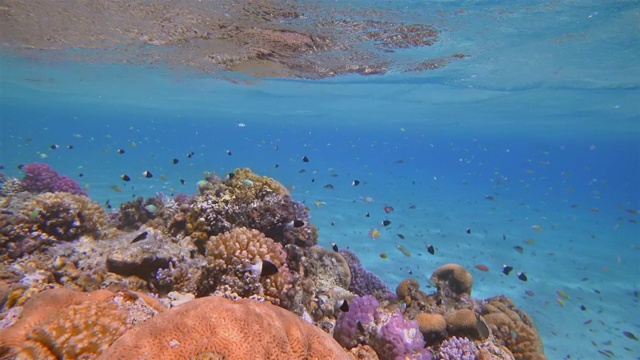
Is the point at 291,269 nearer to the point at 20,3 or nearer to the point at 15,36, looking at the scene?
the point at 20,3

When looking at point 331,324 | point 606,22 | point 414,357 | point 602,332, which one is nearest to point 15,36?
point 331,324

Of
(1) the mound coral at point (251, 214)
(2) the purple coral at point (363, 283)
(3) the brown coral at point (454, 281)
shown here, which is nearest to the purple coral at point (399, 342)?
(1) the mound coral at point (251, 214)

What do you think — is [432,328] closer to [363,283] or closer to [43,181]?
[363,283]

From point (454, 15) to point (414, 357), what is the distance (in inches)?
505

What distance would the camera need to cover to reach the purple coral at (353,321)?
236 inches

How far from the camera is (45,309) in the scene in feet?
11.5

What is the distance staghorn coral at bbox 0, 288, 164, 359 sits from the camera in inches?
127

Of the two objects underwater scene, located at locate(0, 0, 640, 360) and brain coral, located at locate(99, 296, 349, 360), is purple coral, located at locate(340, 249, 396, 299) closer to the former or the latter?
underwater scene, located at locate(0, 0, 640, 360)

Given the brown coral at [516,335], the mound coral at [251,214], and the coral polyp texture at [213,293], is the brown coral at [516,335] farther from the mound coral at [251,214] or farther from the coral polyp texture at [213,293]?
the mound coral at [251,214]

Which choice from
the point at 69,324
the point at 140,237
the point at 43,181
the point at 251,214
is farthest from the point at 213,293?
the point at 43,181

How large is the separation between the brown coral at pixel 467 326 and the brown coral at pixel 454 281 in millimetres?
2416

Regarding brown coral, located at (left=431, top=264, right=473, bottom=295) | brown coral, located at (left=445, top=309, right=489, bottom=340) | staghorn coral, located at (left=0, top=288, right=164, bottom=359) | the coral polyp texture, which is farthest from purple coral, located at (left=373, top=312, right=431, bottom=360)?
brown coral, located at (left=431, top=264, right=473, bottom=295)

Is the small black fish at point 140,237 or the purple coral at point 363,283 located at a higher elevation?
the small black fish at point 140,237

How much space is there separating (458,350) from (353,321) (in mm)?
2034
